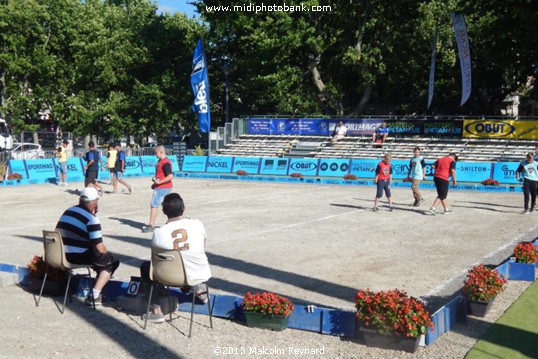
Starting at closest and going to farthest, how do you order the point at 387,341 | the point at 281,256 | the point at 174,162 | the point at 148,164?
the point at 387,341 → the point at 281,256 → the point at 148,164 → the point at 174,162

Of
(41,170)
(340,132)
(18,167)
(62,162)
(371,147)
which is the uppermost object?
(340,132)

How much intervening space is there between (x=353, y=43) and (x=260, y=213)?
26514mm

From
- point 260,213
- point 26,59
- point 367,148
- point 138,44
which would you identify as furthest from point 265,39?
point 260,213

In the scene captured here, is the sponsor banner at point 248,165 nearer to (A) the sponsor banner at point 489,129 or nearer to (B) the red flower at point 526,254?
(A) the sponsor banner at point 489,129

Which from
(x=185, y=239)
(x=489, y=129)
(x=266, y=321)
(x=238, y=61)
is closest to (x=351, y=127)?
(x=489, y=129)

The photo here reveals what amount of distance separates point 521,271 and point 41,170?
2533cm

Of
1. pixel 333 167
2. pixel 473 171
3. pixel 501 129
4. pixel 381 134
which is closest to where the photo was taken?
pixel 473 171

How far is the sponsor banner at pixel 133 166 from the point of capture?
3338 centimetres

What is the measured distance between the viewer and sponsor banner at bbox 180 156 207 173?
3548 centimetres

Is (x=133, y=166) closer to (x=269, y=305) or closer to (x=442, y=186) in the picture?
(x=442, y=186)

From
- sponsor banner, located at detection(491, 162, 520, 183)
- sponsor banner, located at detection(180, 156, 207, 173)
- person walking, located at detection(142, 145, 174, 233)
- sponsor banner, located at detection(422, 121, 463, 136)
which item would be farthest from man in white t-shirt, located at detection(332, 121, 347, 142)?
person walking, located at detection(142, 145, 174, 233)

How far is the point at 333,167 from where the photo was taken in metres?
32.4

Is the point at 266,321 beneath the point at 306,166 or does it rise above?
beneath

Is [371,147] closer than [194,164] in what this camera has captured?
No
